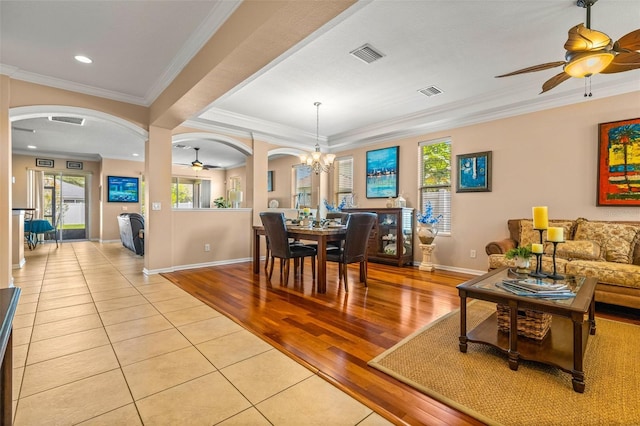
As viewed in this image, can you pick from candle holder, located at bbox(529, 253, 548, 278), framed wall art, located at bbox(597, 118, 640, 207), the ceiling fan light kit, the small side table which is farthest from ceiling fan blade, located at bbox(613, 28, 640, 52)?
the small side table

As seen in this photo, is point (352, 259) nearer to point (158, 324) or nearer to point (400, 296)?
point (400, 296)

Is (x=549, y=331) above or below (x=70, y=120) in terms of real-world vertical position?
below

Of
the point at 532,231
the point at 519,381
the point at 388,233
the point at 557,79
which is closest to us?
the point at 519,381

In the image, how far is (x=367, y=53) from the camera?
3176 mm

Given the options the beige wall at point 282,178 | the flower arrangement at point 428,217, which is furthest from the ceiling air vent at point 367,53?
the beige wall at point 282,178

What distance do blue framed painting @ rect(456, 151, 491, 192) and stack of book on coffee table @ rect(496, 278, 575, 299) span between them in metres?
2.89

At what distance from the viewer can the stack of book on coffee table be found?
1.90 meters

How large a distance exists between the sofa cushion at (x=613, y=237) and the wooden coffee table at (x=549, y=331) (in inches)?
58.2

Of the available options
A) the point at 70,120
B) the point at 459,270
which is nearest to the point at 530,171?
the point at 459,270

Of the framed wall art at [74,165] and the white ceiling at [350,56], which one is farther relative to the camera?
the framed wall art at [74,165]

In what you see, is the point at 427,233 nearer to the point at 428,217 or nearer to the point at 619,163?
the point at 428,217

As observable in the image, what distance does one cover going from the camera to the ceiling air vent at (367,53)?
308 centimetres

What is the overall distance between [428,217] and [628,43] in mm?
3361

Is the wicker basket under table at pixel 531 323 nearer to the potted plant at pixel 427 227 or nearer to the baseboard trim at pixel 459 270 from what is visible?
the baseboard trim at pixel 459 270
